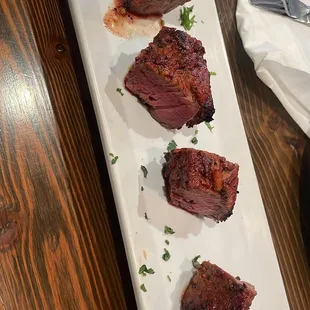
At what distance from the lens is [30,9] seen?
73.2 inches

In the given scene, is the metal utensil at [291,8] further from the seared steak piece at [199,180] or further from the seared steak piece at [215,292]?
the seared steak piece at [215,292]

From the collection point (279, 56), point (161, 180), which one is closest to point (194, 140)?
point (161, 180)

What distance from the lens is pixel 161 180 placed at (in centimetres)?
184

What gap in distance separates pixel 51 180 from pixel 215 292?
660 millimetres

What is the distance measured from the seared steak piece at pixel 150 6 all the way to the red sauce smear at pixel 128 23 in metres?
0.02

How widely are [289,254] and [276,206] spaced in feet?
0.69

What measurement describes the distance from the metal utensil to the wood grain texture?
100 cm

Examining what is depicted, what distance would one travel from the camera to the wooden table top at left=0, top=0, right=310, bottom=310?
167cm

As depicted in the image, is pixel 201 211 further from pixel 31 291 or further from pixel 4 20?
pixel 4 20

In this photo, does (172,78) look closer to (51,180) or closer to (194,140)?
(194,140)

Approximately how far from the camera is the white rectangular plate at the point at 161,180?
1743 millimetres

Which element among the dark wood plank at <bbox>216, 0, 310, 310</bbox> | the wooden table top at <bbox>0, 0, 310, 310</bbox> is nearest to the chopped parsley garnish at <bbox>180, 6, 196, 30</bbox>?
the dark wood plank at <bbox>216, 0, 310, 310</bbox>

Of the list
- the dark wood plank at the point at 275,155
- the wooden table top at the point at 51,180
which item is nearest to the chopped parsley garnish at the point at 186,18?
the dark wood plank at the point at 275,155

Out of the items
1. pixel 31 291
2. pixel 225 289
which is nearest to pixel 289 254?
pixel 225 289
